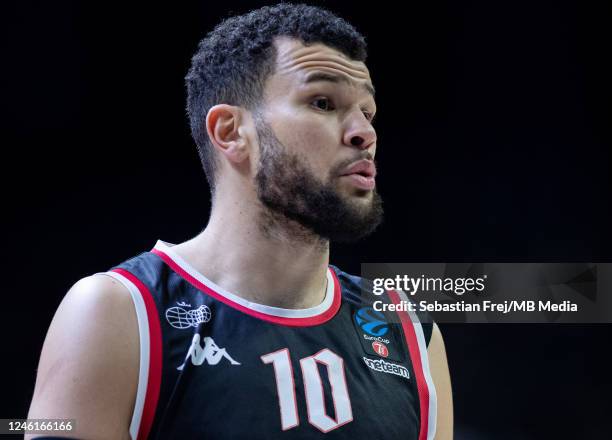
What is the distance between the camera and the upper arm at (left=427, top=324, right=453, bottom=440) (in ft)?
5.73

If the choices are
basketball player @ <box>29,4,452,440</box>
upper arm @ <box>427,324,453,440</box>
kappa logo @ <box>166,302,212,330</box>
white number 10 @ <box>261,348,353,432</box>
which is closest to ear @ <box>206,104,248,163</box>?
basketball player @ <box>29,4,452,440</box>

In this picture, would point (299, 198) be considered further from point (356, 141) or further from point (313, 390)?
point (313, 390)

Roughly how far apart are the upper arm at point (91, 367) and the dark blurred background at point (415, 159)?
2.23 m

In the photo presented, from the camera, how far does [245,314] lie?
1603 millimetres

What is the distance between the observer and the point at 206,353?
1509 millimetres

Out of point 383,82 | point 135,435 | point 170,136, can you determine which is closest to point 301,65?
point 135,435

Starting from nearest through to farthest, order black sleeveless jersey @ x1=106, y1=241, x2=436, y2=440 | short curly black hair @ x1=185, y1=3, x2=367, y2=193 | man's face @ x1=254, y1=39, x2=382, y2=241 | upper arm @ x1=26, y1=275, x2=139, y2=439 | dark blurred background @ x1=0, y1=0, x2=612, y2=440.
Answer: upper arm @ x1=26, y1=275, x2=139, y2=439 → black sleeveless jersey @ x1=106, y1=241, x2=436, y2=440 → man's face @ x1=254, y1=39, x2=382, y2=241 → short curly black hair @ x1=185, y1=3, x2=367, y2=193 → dark blurred background @ x1=0, y1=0, x2=612, y2=440

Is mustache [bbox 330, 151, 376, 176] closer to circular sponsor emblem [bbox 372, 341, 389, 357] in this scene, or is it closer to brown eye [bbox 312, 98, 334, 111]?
brown eye [bbox 312, 98, 334, 111]

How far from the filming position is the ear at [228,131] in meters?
1.69

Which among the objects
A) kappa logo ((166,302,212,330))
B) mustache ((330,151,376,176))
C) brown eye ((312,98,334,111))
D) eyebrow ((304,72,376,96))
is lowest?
kappa logo ((166,302,212,330))

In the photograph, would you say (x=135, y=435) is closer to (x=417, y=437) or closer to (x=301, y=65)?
(x=417, y=437)

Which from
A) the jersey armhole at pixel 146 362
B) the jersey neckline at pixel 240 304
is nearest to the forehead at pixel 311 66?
the jersey neckline at pixel 240 304

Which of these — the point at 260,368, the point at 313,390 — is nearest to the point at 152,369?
the point at 260,368

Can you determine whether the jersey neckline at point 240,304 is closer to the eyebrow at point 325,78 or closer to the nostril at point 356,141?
the nostril at point 356,141
